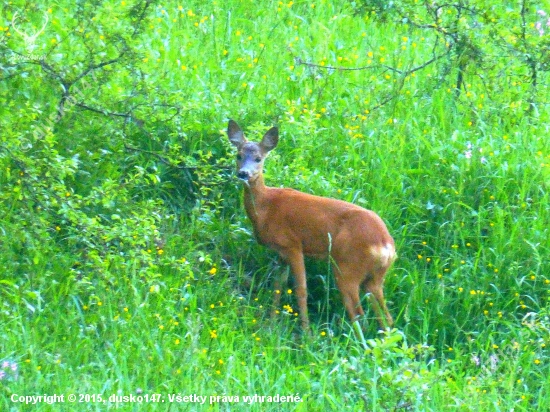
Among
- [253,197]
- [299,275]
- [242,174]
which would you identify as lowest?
[299,275]

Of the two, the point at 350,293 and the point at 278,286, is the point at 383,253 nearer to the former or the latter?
the point at 350,293

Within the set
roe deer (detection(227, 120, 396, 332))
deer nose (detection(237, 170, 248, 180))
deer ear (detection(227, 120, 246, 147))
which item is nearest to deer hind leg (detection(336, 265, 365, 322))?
roe deer (detection(227, 120, 396, 332))

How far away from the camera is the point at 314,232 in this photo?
7141 mm

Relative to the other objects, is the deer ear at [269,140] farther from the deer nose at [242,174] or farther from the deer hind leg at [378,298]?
the deer hind leg at [378,298]

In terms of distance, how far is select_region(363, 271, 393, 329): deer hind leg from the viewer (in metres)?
6.79

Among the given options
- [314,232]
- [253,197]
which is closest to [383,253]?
[314,232]

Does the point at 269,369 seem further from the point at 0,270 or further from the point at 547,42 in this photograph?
the point at 547,42

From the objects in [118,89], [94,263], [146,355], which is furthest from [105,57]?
[146,355]

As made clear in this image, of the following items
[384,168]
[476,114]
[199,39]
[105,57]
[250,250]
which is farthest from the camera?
[199,39]

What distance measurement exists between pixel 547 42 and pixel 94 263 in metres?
4.38

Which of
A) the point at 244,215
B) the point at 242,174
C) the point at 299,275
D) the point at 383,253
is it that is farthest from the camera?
the point at 244,215

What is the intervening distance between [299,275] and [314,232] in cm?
35

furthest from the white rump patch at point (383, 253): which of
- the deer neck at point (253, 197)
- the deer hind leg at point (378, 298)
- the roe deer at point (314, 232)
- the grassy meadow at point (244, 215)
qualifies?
the deer neck at point (253, 197)

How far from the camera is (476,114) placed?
8883mm
